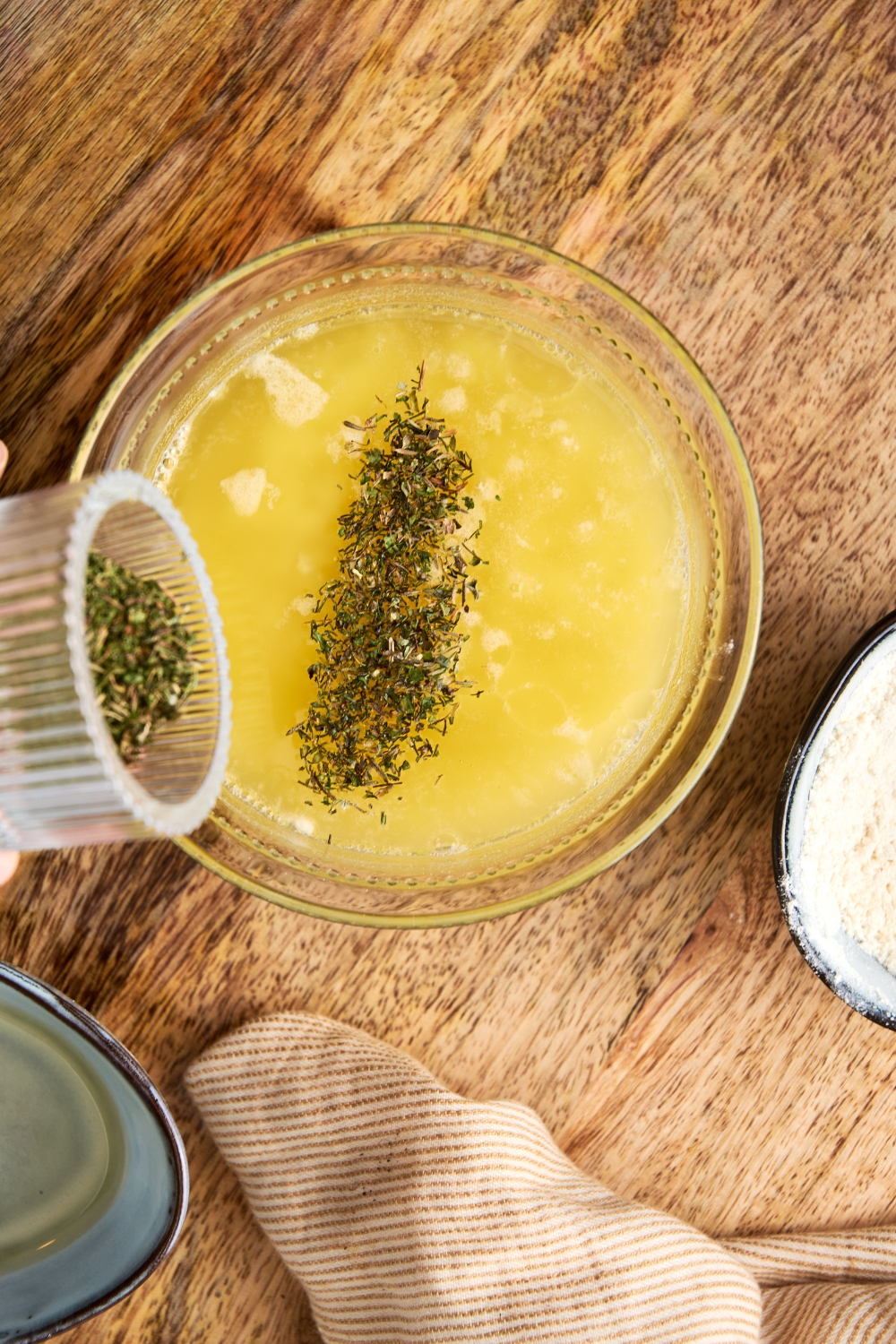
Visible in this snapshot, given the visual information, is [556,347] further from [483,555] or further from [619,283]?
[483,555]

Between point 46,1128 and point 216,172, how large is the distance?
1463mm

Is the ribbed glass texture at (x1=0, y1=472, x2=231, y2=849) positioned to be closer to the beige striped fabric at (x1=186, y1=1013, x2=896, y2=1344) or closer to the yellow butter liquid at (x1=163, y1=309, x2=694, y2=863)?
the yellow butter liquid at (x1=163, y1=309, x2=694, y2=863)

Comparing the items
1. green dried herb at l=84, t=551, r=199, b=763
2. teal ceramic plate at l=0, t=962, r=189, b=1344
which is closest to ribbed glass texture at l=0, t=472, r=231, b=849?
green dried herb at l=84, t=551, r=199, b=763

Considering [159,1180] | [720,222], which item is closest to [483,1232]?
[159,1180]

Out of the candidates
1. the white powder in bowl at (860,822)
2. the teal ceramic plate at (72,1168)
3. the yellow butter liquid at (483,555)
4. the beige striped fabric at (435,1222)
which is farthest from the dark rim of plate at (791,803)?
the teal ceramic plate at (72,1168)

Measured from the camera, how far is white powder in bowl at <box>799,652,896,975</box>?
58.9 inches

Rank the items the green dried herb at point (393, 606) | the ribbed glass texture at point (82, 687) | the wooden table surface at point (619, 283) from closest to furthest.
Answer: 1. the ribbed glass texture at point (82, 687)
2. the green dried herb at point (393, 606)
3. the wooden table surface at point (619, 283)

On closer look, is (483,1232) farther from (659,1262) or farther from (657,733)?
(657,733)

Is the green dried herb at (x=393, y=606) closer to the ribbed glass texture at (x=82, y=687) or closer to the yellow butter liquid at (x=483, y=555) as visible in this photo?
the yellow butter liquid at (x=483, y=555)

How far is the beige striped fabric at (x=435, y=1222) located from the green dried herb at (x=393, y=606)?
470mm

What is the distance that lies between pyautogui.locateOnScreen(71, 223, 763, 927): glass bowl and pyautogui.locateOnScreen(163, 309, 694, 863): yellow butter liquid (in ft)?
0.09

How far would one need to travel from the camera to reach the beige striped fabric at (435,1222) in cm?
149

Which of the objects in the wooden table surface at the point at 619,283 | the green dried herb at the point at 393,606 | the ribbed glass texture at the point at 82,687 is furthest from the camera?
the wooden table surface at the point at 619,283

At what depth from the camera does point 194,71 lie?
1.48 metres
